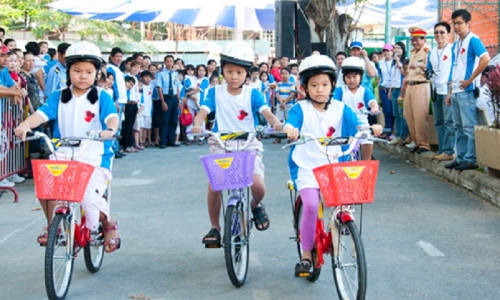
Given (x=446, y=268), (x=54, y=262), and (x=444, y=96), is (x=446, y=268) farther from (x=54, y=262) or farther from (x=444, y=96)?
(x=444, y=96)

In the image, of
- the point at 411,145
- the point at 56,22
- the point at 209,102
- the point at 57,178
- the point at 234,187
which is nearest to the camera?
the point at 57,178

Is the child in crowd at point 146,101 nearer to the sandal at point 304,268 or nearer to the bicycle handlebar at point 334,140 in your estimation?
the sandal at point 304,268

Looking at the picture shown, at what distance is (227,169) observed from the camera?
6.00 metres

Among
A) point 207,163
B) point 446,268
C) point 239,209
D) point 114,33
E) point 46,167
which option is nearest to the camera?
point 46,167

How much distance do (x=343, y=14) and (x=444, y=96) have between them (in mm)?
9527

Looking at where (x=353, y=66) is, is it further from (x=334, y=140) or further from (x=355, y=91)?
(x=334, y=140)

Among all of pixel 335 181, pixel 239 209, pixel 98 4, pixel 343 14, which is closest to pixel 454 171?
pixel 239 209

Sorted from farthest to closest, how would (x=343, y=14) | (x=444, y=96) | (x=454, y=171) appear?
(x=343, y=14) → (x=444, y=96) → (x=454, y=171)

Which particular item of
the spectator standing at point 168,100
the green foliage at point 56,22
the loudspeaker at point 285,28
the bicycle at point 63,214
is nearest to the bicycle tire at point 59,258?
the bicycle at point 63,214

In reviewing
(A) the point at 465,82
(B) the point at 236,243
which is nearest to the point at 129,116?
(A) the point at 465,82

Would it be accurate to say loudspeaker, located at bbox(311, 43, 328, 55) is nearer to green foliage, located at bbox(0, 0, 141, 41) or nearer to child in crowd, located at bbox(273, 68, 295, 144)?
child in crowd, located at bbox(273, 68, 295, 144)

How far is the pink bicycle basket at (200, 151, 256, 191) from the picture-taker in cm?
596

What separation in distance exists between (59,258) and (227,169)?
1324 mm

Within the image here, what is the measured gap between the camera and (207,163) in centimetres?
594
